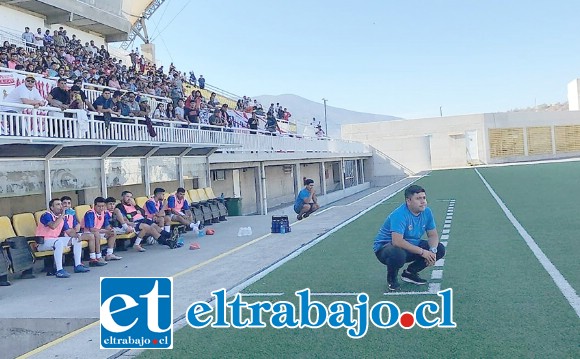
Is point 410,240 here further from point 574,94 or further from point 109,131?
point 574,94

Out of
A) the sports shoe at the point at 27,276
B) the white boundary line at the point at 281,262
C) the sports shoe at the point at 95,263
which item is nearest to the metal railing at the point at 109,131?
the sports shoe at the point at 27,276

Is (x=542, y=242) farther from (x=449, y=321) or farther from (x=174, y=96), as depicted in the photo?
(x=174, y=96)

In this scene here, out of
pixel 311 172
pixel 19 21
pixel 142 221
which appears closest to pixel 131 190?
pixel 142 221

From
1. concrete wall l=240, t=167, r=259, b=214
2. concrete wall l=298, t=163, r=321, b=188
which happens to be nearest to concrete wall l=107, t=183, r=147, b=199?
concrete wall l=240, t=167, r=259, b=214

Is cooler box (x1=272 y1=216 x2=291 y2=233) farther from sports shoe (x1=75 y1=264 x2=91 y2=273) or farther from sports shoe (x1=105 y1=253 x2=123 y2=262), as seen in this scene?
sports shoe (x1=75 y1=264 x2=91 y2=273)

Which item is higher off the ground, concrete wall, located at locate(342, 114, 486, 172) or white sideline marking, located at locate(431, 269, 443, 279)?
concrete wall, located at locate(342, 114, 486, 172)

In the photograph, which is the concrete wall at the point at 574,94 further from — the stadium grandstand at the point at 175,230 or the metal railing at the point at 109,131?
the metal railing at the point at 109,131

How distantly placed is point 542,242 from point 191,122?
37.8 ft

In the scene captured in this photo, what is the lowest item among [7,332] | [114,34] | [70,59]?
[7,332]

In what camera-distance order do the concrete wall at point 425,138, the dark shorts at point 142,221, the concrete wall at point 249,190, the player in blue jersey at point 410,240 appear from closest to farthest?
the player in blue jersey at point 410,240 < the dark shorts at point 142,221 < the concrete wall at point 249,190 < the concrete wall at point 425,138

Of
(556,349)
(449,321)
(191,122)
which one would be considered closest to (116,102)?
(191,122)

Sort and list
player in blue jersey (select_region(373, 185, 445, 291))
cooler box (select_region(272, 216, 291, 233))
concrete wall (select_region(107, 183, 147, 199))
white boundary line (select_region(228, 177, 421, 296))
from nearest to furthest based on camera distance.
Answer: player in blue jersey (select_region(373, 185, 445, 291)), white boundary line (select_region(228, 177, 421, 296)), cooler box (select_region(272, 216, 291, 233)), concrete wall (select_region(107, 183, 147, 199))

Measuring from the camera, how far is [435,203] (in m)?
19.5

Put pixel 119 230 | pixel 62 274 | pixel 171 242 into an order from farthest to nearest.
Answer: pixel 171 242, pixel 119 230, pixel 62 274
